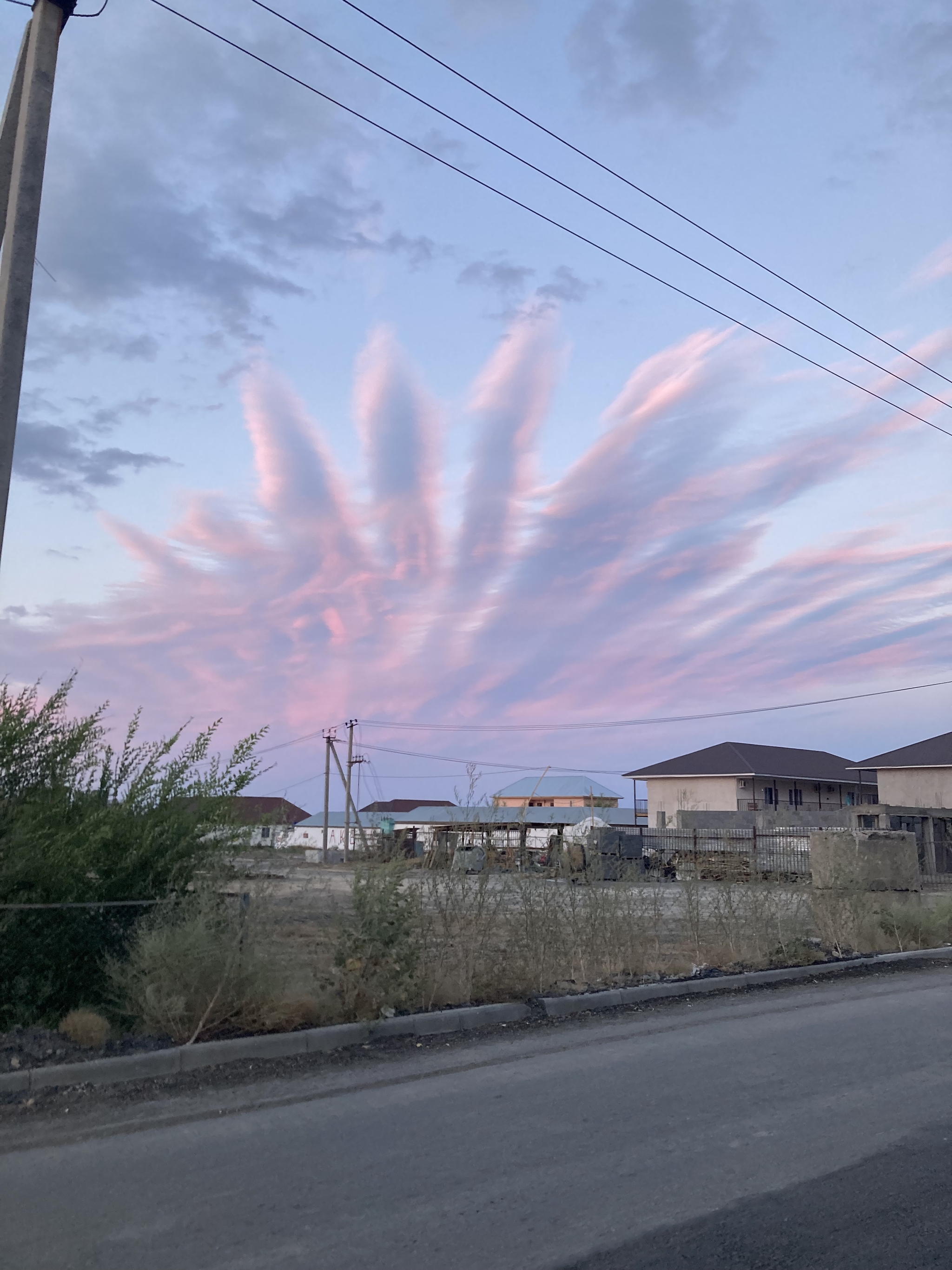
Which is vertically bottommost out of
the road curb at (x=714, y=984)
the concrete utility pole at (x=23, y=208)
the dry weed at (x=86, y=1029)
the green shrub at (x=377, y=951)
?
the road curb at (x=714, y=984)

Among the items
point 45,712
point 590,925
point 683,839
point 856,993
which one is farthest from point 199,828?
point 683,839

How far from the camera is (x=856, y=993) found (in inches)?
445

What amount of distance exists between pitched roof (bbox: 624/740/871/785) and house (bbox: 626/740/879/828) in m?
0.05

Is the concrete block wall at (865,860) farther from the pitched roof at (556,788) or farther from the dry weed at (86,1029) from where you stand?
the pitched roof at (556,788)

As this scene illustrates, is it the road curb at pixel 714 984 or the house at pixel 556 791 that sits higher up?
the house at pixel 556 791

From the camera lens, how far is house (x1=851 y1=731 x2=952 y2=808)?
46.2m

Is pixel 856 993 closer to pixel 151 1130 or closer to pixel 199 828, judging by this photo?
pixel 199 828

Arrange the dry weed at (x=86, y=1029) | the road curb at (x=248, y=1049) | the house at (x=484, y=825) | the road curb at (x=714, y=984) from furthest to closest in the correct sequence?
the house at (x=484, y=825) → the road curb at (x=714, y=984) → the dry weed at (x=86, y=1029) → the road curb at (x=248, y=1049)

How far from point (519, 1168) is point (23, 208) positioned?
8150mm

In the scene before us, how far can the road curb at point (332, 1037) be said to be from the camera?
7.04 m

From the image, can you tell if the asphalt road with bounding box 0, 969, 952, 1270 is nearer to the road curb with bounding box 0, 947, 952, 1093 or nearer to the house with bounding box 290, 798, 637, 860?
the road curb with bounding box 0, 947, 952, 1093

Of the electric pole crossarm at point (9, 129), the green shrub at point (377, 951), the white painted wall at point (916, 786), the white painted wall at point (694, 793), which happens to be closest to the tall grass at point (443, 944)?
the green shrub at point (377, 951)

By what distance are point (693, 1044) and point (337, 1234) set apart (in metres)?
4.80

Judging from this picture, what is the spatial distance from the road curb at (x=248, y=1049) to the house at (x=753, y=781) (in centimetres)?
4727
